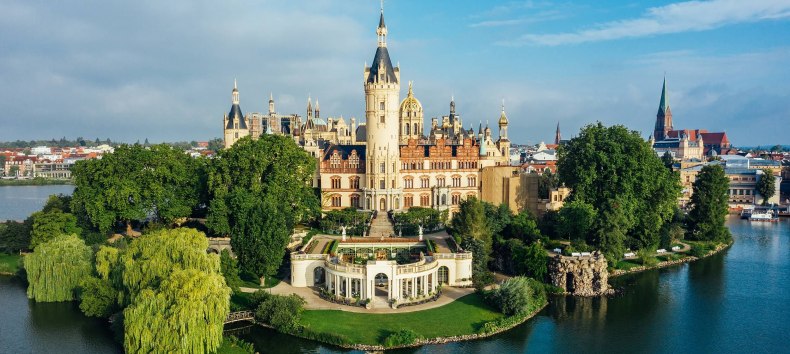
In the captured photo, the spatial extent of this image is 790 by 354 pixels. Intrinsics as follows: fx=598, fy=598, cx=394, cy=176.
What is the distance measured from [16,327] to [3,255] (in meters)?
20.6

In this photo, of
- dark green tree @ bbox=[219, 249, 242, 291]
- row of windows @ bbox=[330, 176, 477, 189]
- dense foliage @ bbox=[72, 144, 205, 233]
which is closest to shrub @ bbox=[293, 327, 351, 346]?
dark green tree @ bbox=[219, 249, 242, 291]

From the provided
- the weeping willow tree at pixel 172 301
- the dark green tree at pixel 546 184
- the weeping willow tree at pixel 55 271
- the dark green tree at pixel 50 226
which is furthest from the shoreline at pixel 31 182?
the weeping willow tree at pixel 172 301

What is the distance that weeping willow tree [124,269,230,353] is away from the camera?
28812 mm

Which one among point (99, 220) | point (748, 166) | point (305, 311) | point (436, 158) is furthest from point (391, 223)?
point (748, 166)

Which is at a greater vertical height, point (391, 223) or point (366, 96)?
point (366, 96)

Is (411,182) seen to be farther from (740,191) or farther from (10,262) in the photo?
(740,191)

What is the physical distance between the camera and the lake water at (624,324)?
3528 cm

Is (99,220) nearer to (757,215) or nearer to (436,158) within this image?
(436,158)

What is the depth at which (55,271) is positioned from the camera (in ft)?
137

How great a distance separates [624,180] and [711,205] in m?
14.4

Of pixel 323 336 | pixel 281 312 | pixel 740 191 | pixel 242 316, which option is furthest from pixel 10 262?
pixel 740 191

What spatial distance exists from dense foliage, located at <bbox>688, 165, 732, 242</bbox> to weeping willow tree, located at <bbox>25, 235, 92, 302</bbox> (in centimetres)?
5961

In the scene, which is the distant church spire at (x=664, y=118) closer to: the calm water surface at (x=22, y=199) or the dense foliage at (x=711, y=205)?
the dense foliage at (x=711, y=205)

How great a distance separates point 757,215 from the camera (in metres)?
85.4
